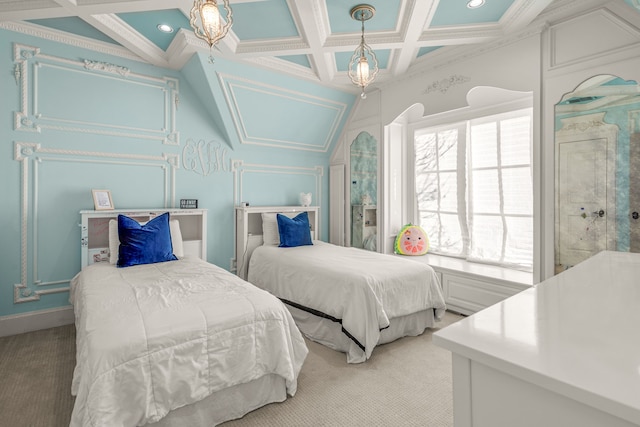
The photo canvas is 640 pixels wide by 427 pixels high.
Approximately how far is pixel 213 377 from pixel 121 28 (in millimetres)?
3165

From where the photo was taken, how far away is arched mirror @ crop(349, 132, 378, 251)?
14.4 feet

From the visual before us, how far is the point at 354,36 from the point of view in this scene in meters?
3.03

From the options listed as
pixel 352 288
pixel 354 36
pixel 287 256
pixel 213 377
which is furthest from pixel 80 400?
pixel 354 36

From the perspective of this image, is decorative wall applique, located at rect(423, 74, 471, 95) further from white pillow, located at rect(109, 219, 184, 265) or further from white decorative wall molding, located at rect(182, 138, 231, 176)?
white pillow, located at rect(109, 219, 184, 265)

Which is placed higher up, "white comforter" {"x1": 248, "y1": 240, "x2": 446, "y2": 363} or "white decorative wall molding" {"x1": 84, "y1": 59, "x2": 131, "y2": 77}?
"white decorative wall molding" {"x1": 84, "y1": 59, "x2": 131, "y2": 77}

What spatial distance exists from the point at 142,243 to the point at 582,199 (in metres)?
3.77

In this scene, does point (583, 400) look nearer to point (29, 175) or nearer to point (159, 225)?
point (159, 225)

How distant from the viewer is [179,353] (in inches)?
62.5

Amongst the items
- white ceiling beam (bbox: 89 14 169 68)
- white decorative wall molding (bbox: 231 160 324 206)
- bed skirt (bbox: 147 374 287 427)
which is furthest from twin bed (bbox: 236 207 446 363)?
white ceiling beam (bbox: 89 14 169 68)

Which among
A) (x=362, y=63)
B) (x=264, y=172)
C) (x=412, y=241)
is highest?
(x=362, y=63)

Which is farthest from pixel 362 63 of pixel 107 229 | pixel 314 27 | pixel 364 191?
pixel 107 229

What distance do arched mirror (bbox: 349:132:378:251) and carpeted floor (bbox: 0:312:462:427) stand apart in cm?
188

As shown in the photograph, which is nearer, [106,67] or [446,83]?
[106,67]

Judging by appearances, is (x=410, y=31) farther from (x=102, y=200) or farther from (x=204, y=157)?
(x=102, y=200)
